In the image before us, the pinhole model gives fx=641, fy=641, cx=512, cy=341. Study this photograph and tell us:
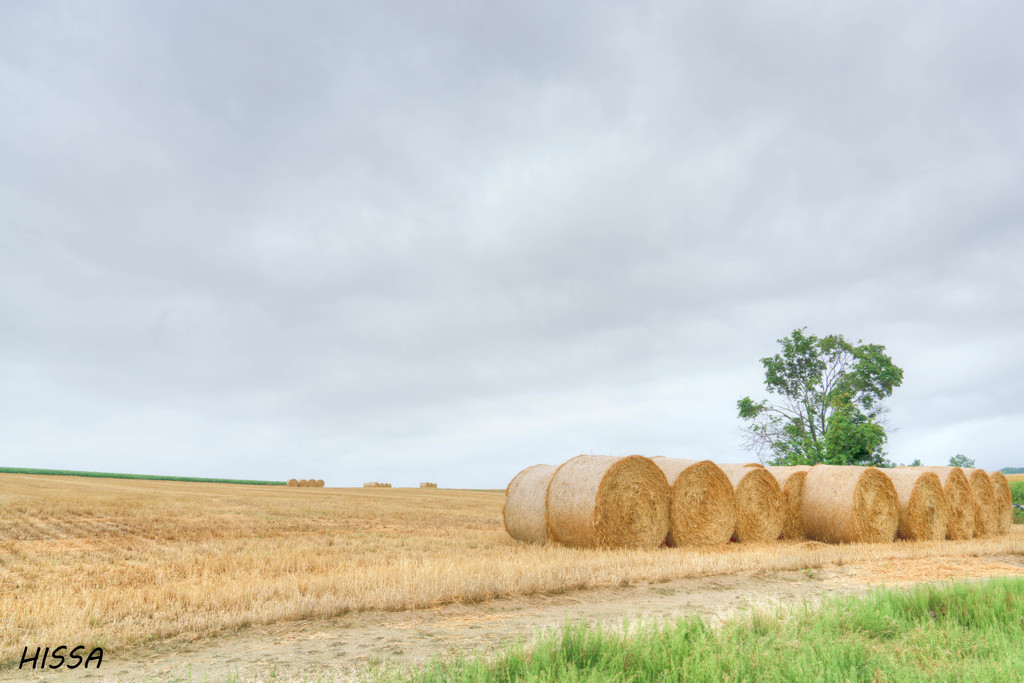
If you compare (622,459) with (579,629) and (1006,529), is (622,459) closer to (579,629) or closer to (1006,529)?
(579,629)

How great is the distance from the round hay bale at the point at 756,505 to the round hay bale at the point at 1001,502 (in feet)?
27.6

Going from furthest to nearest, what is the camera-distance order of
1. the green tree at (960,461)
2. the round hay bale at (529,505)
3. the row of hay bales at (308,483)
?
the row of hay bales at (308,483), the green tree at (960,461), the round hay bale at (529,505)

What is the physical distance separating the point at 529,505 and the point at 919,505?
9.98 metres

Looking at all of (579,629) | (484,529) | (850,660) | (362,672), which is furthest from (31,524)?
(850,660)

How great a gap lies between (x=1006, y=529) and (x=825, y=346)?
1668cm

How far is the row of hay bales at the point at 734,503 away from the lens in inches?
461

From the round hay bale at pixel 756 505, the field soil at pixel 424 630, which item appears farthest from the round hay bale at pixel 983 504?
the field soil at pixel 424 630

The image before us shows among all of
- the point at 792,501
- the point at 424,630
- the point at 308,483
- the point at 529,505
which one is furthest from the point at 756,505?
the point at 308,483

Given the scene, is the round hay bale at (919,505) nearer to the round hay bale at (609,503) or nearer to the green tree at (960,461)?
the round hay bale at (609,503)

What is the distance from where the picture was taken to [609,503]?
37.7 ft

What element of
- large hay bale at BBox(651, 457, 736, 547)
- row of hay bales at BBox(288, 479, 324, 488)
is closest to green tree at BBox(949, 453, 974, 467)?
large hay bale at BBox(651, 457, 736, 547)

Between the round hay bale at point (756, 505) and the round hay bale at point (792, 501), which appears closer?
the round hay bale at point (756, 505)

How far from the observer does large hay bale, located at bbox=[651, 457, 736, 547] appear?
12.4 m

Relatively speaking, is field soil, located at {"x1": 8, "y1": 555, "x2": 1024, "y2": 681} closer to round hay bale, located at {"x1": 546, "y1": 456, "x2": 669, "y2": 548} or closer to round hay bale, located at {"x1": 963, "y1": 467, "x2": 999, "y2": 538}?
round hay bale, located at {"x1": 546, "y1": 456, "x2": 669, "y2": 548}
